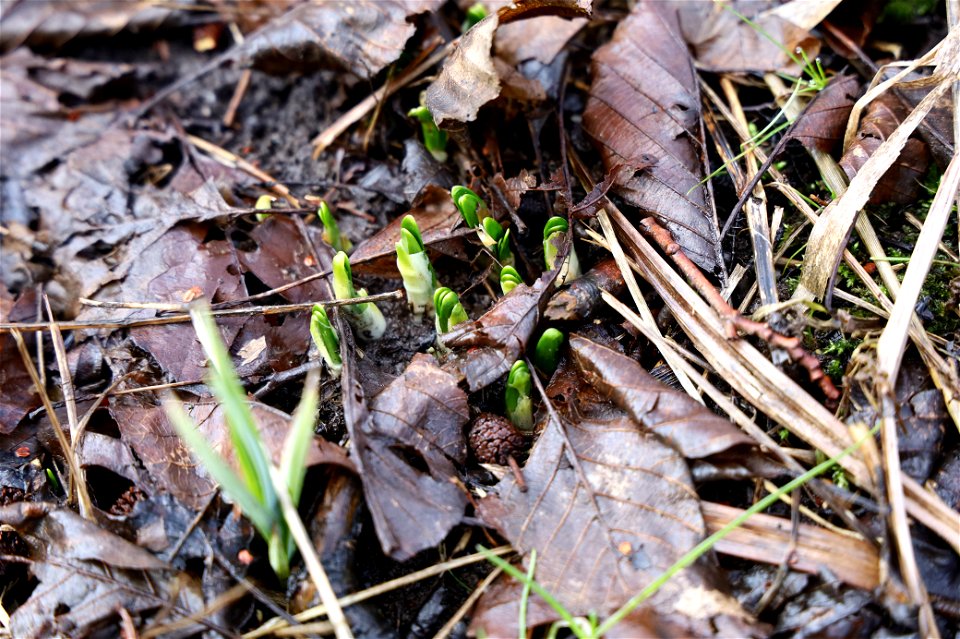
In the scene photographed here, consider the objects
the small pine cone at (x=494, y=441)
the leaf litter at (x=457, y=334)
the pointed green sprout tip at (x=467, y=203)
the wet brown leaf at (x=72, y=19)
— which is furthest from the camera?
the wet brown leaf at (x=72, y=19)

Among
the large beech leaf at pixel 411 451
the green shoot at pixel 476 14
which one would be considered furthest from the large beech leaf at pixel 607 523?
the green shoot at pixel 476 14

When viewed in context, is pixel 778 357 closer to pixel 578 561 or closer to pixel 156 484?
pixel 578 561

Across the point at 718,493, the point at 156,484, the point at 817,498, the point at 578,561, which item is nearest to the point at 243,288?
the point at 156,484

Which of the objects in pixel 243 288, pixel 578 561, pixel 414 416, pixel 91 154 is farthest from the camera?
pixel 91 154

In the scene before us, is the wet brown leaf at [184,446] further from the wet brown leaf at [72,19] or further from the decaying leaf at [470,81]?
the wet brown leaf at [72,19]

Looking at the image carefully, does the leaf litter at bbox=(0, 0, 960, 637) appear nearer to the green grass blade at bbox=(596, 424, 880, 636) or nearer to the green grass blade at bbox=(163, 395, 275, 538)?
the green grass blade at bbox=(596, 424, 880, 636)
